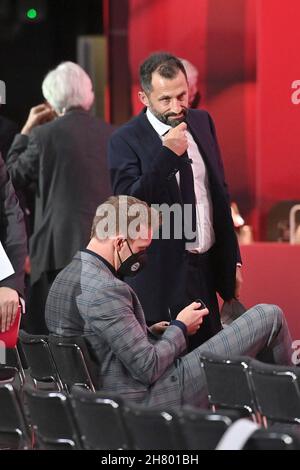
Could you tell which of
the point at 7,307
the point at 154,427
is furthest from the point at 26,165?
the point at 154,427

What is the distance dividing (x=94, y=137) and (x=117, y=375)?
2.08 m

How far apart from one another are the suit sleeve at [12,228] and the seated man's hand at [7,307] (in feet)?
0.38

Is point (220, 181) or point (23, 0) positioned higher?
point (23, 0)

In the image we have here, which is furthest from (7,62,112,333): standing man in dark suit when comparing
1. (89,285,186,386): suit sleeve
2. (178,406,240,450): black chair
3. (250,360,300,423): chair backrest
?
(178,406,240,450): black chair

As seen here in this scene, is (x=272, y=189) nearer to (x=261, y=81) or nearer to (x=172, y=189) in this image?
(x=261, y=81)

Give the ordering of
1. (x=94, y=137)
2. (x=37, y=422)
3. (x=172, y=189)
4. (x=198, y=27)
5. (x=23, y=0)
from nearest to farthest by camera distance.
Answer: (x=37, y=422) → (x=172, y=189) → (x=94, y=137) → (x=198, y=27) → (x=23, y=0)

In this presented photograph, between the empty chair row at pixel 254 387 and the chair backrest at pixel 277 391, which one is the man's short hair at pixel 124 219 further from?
the chair backrest at pixel 277 391

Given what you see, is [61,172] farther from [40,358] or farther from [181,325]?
[181,325]

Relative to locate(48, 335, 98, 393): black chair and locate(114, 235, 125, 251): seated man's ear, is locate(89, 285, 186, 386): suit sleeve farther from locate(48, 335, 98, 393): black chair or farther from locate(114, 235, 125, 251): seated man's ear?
locate(114, 235, 125, 251): seated man's ear

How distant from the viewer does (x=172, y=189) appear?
4371mm

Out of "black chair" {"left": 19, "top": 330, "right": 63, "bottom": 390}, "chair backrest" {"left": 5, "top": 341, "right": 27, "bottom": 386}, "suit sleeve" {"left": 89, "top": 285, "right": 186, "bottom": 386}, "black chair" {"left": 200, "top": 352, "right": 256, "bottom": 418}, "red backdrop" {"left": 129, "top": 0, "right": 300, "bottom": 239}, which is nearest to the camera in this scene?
"black chair" {"left": 200, "top": 352, "right": 256, "bottom": 418}

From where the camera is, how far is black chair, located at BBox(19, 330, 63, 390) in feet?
14.3

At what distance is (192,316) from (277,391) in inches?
25.3
